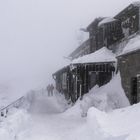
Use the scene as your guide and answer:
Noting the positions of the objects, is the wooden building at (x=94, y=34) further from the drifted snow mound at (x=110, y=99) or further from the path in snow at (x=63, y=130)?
the path in snow at (x=63, y=130)

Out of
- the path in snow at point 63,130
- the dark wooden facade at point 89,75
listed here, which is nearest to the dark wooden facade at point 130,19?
the dark wooden facade at point 89,75

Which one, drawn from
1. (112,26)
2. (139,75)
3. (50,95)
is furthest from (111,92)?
(50,95)

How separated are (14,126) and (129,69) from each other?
814 centimetres

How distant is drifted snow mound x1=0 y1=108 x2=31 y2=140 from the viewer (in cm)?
1232

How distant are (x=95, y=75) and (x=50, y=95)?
1451cm

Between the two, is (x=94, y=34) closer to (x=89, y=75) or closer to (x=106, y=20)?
(x=106, y=20)

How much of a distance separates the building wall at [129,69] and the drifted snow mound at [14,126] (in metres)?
6.23

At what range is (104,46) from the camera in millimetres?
27109

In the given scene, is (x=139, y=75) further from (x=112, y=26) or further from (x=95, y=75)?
(x=112, y=26)

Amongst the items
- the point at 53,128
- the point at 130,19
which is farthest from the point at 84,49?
the point at 53,128

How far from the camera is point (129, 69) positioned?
19.1 metres

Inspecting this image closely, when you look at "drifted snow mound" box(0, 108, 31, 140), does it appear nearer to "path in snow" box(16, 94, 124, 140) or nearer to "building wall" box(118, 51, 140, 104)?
"path in snow" box(16, 94, 124, 140)

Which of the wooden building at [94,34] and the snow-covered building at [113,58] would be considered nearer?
the snow-covered building at [113,58]

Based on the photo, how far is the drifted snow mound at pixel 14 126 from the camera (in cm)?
1232
